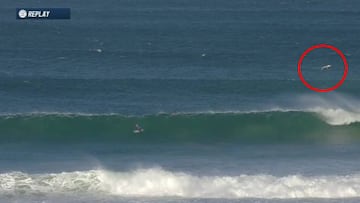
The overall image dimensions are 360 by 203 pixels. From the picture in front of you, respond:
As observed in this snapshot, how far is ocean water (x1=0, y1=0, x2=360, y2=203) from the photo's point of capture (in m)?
41.1

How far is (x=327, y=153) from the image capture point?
46375 mm

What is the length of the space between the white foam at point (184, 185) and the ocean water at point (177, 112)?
0.07 m

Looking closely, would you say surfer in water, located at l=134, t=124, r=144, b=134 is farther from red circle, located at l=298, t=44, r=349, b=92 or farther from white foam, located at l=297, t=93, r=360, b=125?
red circle, located at l=298, t=44, r=349, b=92

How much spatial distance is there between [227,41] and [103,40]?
35.8 feet

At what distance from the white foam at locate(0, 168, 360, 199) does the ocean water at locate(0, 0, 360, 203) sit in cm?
7

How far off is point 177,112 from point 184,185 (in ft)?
38.7

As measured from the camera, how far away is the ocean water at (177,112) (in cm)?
4106

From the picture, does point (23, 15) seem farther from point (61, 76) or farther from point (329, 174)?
point (329, 174)

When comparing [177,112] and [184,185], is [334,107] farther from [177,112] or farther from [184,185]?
[184,185]

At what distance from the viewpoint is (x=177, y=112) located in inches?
2055

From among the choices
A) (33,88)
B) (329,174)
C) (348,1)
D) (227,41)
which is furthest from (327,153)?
(348,1)

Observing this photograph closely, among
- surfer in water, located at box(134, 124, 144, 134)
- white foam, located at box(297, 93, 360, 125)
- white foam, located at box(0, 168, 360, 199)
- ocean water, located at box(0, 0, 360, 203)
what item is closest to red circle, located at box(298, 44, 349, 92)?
ocean water, located at box(0, 0, 360, 203)

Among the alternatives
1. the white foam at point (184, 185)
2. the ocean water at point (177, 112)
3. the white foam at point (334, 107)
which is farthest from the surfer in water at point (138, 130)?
the white foam at point (334, 107)

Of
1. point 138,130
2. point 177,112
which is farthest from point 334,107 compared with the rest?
point 138,130
